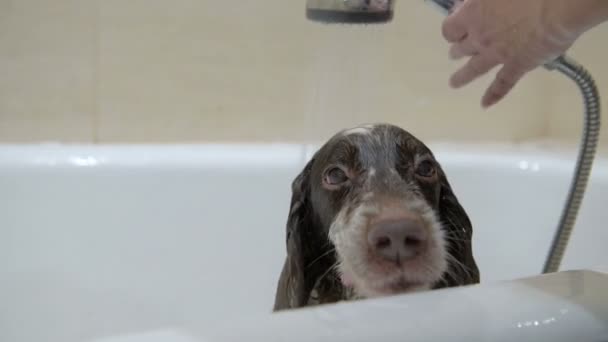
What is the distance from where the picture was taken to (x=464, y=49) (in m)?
1.08

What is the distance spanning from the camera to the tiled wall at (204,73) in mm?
1683

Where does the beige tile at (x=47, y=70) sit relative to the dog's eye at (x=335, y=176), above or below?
above

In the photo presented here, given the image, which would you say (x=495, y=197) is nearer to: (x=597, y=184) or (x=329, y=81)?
(x=597, y=184)

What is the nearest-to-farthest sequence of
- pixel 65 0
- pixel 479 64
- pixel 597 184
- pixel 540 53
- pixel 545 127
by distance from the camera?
pixel 540 53 → pixel 479 64 → pixel 597 184 → pixel 65 0 → pixel 545 127

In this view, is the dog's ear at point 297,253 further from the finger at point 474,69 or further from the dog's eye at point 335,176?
the finger at point 474,69

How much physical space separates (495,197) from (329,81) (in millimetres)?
494

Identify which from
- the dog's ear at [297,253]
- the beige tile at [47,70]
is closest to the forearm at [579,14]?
the dog's ear at [297,253]

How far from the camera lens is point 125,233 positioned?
1.60 m

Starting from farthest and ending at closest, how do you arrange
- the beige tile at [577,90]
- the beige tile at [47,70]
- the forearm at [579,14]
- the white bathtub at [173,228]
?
the beige tile at [577,90] → the beige tile at [47,70] → the white bathtub at [173,228] → the forearm at [579,14]

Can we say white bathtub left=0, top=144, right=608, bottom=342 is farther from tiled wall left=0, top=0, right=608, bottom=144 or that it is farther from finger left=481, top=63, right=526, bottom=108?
finger left=481, top=63, right=526, bottom=108

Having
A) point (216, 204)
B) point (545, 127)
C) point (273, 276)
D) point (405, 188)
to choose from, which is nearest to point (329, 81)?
point (216, 204)

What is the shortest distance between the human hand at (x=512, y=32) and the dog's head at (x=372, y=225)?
0.17 m

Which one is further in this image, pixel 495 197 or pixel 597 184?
pixel 495 197

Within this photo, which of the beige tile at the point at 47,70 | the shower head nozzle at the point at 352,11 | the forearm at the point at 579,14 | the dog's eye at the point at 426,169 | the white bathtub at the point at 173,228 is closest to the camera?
the forearm at the point at 579,14
